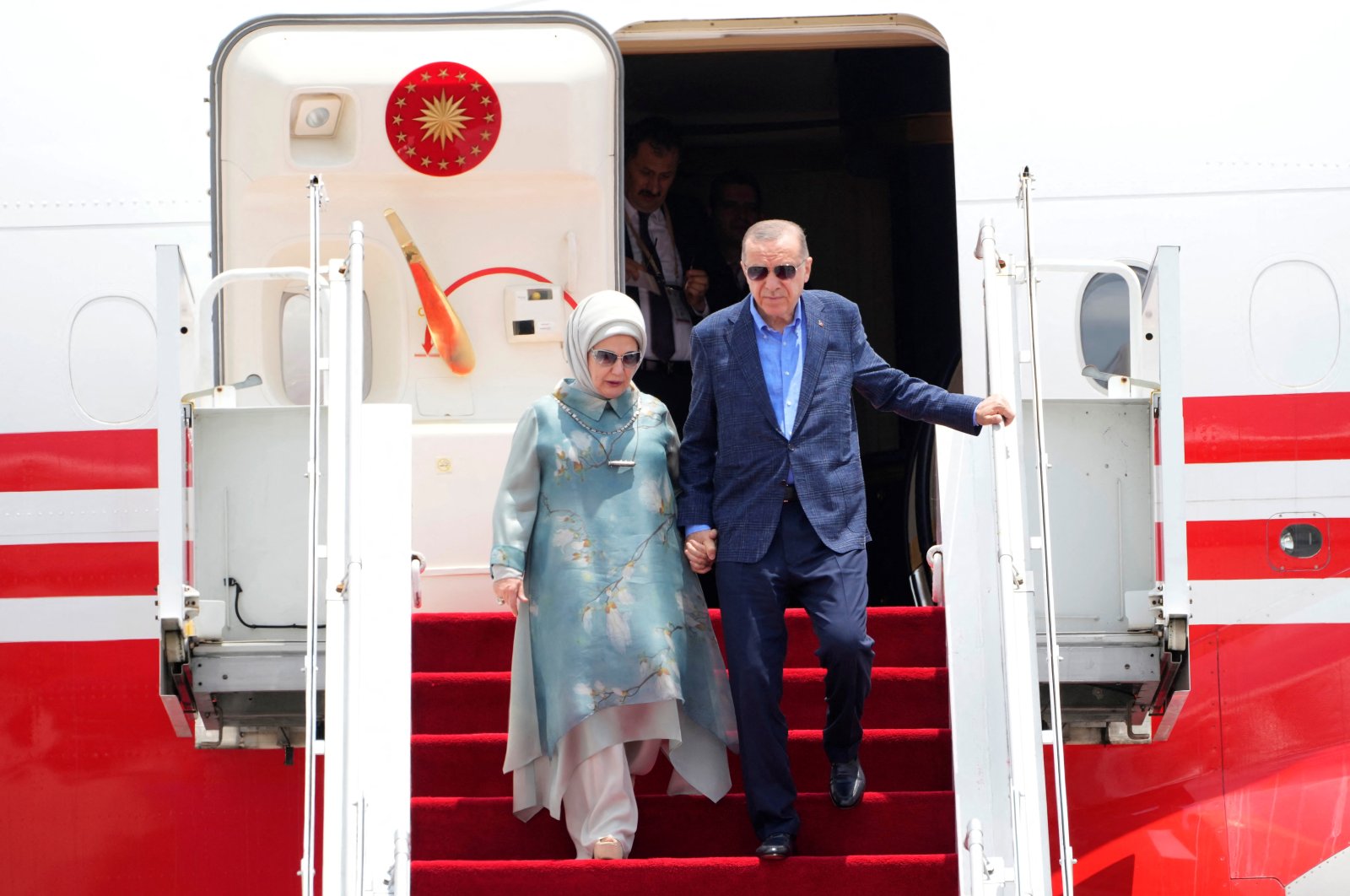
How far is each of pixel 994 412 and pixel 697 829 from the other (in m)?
1.27

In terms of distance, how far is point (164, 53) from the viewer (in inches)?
201

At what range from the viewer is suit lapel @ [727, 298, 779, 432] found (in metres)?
3.68

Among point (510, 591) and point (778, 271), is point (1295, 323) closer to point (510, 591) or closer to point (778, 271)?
point (778, 271)

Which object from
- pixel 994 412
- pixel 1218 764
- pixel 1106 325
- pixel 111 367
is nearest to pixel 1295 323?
pixel 1106 325

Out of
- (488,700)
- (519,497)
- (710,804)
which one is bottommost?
(710,804)

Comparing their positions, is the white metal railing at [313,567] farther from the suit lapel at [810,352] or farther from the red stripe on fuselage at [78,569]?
the red stripe on fuselage at [78,569]

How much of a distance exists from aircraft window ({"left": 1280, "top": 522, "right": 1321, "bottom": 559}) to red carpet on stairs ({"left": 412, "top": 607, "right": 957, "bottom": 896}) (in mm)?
1175

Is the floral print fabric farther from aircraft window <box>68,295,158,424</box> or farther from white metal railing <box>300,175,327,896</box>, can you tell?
aircraft window <box>68,295,158,424</box>

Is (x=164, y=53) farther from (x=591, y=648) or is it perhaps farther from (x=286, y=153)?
(x=591, y=648)

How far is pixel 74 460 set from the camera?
501 cm

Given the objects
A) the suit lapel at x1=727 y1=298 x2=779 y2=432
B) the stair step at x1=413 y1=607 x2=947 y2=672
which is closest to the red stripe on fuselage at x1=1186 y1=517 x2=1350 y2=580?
the stair step at x1=413 y1=607 x2=947 y2=672

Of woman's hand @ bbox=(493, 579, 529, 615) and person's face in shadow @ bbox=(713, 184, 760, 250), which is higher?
person's face in shadow @ bbox=(713, 184, 760, 250)

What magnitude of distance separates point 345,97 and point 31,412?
1.44 meters

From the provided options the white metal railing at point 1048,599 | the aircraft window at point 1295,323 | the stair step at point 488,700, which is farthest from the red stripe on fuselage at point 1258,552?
the white metal railing at point 1048,599
